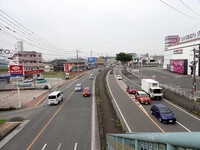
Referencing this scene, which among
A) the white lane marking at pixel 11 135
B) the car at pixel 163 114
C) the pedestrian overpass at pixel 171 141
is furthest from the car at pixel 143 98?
the pedestrian overpass at pixel 171 141

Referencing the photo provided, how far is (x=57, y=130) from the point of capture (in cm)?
2130

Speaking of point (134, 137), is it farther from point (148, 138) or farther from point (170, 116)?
point (170, 116)

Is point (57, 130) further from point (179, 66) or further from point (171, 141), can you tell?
point (179, 66)

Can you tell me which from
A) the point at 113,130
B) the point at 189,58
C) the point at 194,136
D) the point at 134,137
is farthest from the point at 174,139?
the point at 189,58

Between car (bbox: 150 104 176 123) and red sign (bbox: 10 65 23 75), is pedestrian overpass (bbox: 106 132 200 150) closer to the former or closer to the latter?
car (bbox: 150 104 176 123)

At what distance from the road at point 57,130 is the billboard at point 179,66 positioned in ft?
165

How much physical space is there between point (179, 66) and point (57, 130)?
63.6m

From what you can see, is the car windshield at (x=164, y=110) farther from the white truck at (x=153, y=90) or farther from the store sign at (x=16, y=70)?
the store sign at (x=16, y=70)

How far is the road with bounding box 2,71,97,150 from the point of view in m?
17.7

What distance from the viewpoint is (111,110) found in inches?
1043

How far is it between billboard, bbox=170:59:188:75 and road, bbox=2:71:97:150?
50.4 metres

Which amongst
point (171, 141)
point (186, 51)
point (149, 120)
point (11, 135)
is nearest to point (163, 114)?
point (149, 120)

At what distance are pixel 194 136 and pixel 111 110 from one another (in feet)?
80.7

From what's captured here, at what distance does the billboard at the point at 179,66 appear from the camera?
70125mm
